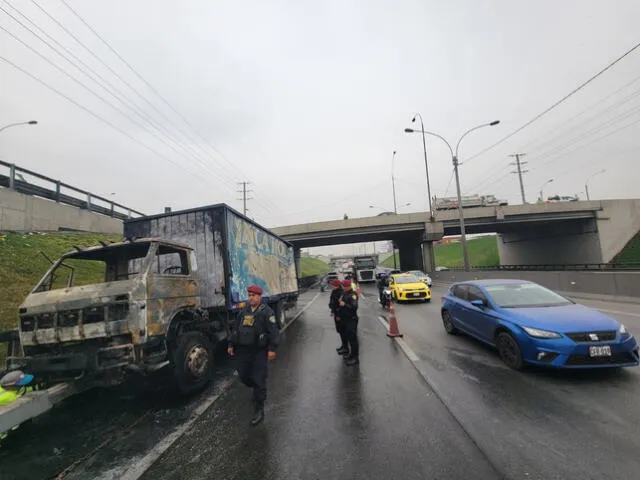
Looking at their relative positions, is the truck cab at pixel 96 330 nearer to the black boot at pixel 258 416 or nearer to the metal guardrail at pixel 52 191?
the black boot at pixel 258 416

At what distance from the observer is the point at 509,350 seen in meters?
5.51

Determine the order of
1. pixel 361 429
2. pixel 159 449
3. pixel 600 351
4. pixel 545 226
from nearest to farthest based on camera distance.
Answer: pixel 159 449
pixel 361 429
pixel 600 351
pixel 545 226

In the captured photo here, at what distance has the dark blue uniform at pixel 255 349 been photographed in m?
4.11

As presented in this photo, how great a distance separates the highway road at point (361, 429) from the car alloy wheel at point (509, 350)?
0.23 m

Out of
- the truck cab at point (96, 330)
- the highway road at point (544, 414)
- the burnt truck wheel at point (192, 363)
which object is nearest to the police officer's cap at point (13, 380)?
the truck cab at point (96, 330)

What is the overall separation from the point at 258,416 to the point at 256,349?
0.80 metres

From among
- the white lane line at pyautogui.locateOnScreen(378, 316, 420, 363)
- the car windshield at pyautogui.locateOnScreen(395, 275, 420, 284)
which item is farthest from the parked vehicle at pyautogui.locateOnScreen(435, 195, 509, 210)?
the white lane line at pyautogui.locateOnScreen(378, 316, 420, 363)

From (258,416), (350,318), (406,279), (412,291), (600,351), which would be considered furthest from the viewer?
(406,279)

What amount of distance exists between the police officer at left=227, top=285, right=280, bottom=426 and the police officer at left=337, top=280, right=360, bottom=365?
2.55 metres

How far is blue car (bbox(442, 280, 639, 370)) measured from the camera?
4.69 m

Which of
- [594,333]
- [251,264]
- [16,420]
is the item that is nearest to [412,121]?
[251,264]

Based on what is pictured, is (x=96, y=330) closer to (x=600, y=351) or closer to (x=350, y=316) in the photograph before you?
(x=350, y=316)

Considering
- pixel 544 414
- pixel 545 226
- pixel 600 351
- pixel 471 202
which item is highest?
pixel 471 202

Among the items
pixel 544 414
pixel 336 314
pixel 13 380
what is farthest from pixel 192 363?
pixel 544 414
